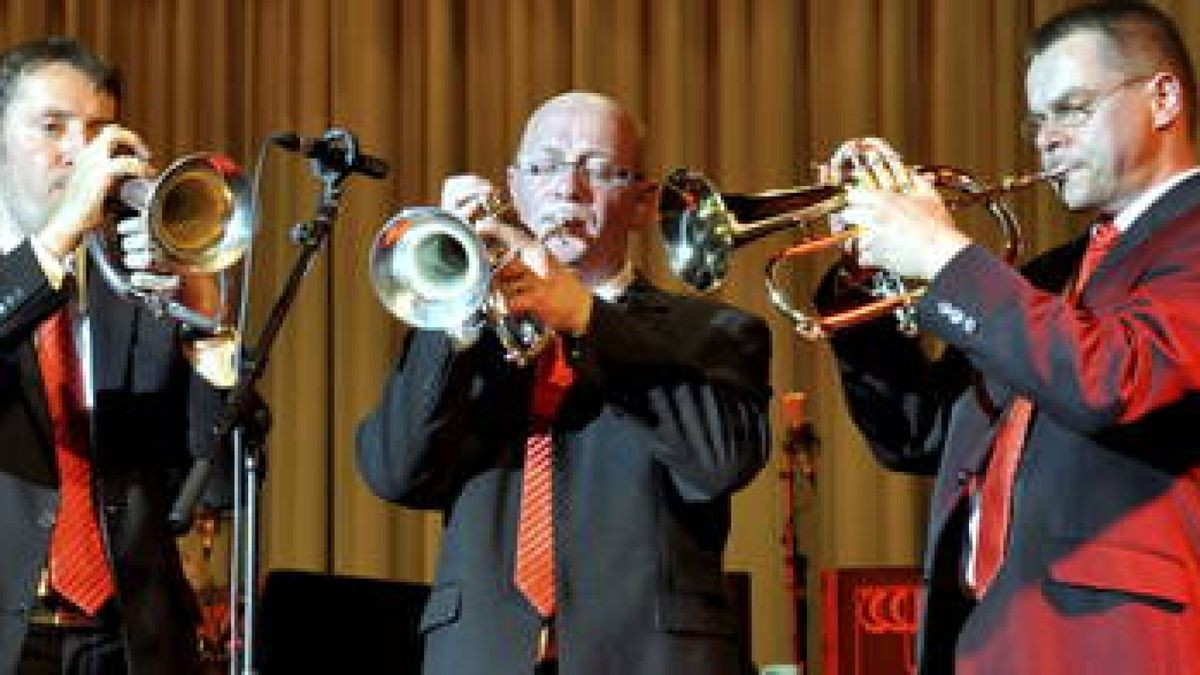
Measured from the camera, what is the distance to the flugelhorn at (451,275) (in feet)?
10.9

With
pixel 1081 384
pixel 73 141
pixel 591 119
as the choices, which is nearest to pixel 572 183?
pixel 591 119

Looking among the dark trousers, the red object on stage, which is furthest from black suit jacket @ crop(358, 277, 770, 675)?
the red object on stage

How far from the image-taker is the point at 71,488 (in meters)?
3.36

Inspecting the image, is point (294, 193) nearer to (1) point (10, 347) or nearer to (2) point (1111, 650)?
(1) point (10, 347)

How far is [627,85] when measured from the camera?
6.75 metres

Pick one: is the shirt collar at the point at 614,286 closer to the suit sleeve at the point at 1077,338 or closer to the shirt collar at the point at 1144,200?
the suit sleeve at the point at 1077,338

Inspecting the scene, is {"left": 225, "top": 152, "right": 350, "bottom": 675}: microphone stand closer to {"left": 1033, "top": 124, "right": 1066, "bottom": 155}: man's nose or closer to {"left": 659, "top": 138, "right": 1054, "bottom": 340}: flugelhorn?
{"left": 659, "top": 138, "right": 1054, "bottom": 340}: flugelhorn

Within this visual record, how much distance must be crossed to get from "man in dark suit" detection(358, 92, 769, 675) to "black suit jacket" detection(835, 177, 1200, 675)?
407 millimetres

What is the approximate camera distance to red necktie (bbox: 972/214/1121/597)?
313 centimetres

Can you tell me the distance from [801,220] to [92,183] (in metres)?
1.13

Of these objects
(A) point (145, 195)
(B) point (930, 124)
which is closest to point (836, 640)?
(B) point (930, 124)

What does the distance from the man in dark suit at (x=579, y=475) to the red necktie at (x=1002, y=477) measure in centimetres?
41

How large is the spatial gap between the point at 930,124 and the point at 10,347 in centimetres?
393

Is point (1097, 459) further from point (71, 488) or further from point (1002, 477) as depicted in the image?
point (71, 488)
